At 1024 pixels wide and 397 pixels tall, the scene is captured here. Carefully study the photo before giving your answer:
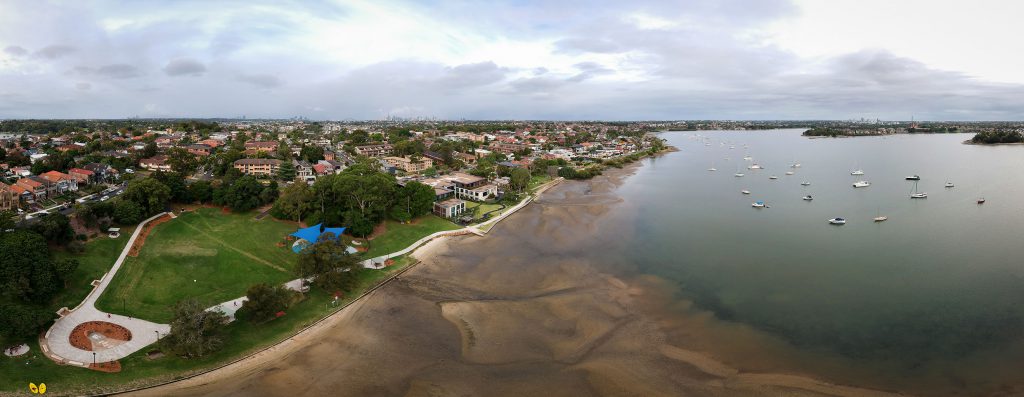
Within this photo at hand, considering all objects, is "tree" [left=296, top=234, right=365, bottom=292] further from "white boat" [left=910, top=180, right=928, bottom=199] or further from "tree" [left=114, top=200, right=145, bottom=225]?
"white boat" [left=910, top=180, right=928, bottom=199]

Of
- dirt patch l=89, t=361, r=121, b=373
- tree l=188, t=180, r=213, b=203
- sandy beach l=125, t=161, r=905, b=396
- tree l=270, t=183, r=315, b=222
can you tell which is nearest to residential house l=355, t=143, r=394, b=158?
tree l=188, t=180, r=213, b=203

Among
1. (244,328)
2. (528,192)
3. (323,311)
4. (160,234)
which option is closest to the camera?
(244,328)

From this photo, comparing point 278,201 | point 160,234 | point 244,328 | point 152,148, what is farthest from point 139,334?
point 152,148

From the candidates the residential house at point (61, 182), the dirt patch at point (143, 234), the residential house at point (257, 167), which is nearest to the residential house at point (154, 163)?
the residential house at point (257, 167)

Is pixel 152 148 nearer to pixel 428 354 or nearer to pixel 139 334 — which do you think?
pixel 139 334

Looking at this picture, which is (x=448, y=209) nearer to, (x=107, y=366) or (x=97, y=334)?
(x=97, y=334)

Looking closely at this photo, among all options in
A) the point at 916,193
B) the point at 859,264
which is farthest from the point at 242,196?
the point at 916,193
